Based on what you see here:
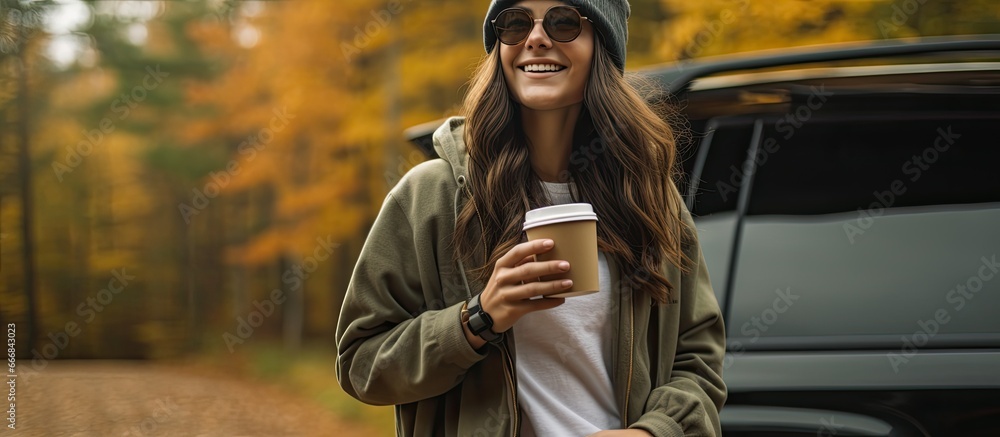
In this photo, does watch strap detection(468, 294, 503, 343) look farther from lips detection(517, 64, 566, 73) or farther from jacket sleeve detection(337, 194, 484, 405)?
lips detection(517, 64, 566, 73)

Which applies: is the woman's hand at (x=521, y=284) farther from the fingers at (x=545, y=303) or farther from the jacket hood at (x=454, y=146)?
the jacket hood at (x=454, y=146)

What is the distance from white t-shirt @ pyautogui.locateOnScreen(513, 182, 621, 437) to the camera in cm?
187

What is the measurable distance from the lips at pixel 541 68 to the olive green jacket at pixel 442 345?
0.78 ft

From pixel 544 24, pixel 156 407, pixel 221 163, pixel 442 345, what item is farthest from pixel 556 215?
pixel 221 163

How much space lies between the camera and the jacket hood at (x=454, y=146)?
1.98 meters

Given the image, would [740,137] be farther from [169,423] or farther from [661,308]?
[169,423]

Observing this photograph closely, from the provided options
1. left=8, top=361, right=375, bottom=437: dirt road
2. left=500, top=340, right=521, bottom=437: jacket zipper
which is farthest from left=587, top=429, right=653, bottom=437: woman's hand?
left=8, top=361, right=375, bottom=437: dirt road

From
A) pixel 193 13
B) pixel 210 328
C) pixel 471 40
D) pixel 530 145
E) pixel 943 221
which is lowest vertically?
pixel 210 328

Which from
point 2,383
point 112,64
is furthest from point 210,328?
point 2,383

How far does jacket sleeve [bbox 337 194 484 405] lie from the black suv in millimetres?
890

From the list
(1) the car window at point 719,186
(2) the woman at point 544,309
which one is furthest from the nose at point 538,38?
(1) the car window at point 719,186

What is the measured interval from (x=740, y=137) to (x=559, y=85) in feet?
2.89

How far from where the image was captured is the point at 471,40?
10875 millimetres

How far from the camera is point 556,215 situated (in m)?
1.70
